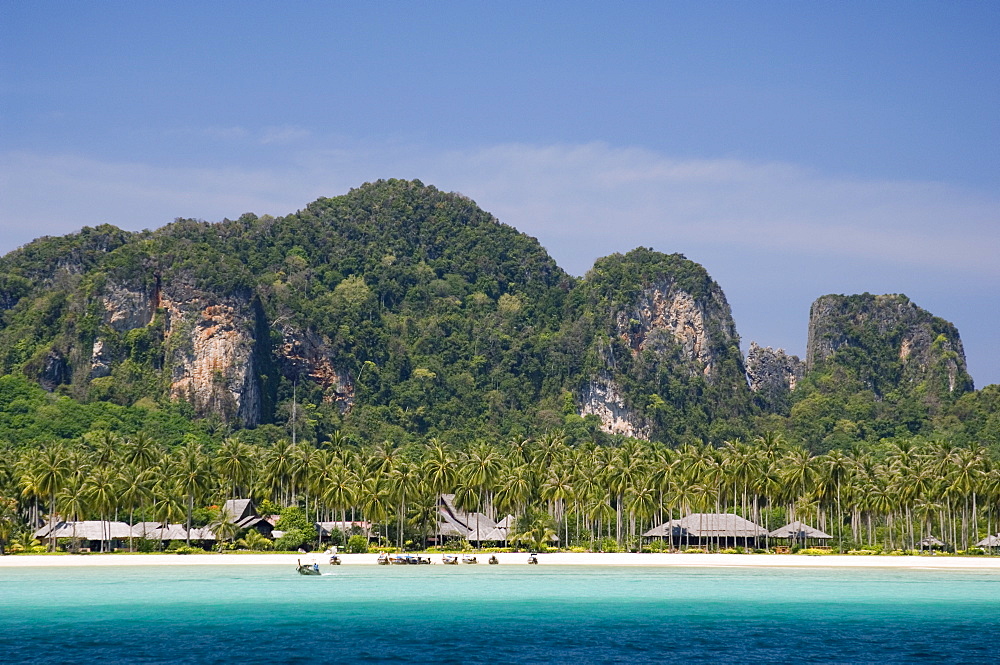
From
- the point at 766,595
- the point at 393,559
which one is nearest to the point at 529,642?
the point at 766,595

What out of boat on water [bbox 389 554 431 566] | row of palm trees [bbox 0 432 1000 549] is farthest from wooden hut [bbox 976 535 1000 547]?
boat on water [bbox 389 554 431 566]

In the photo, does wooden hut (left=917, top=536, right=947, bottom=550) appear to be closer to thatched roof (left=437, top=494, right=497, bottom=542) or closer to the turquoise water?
the turquoise water

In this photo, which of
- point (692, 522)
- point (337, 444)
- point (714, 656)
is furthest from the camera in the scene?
point (337, 444)

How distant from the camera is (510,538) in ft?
376

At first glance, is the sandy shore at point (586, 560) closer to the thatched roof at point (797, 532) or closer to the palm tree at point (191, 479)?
the palm tree at point (191, 479)

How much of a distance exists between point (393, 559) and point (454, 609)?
35.0 metres

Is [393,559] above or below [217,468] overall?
below

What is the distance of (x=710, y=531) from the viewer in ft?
387

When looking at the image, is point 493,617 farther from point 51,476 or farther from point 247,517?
point 247,517

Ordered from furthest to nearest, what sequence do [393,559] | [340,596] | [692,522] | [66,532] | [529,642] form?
[692,522], [66,532], [393,559], [340,596], [529,642]

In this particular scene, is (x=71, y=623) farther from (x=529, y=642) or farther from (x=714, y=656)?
(x=714, y=656)

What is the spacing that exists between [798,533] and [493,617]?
65.2 metres

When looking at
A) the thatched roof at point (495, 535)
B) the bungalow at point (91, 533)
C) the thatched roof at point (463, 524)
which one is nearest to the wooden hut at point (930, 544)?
the thatched roof at point (495, 535)

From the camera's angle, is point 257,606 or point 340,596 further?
point 340,596
